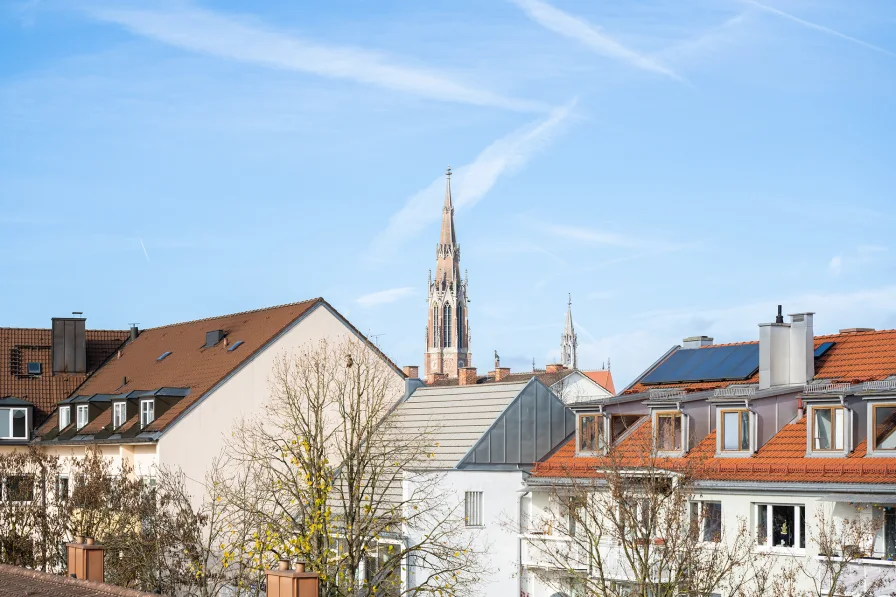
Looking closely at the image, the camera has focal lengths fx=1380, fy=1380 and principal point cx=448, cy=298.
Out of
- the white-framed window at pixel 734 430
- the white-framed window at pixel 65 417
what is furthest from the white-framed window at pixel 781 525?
the white-framed window at pixel 65 417

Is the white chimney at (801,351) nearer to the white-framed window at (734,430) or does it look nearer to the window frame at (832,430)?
the white-framed window at (734,430)

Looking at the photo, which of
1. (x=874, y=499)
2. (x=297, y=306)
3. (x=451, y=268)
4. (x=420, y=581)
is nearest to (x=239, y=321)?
(x=297, y=306)

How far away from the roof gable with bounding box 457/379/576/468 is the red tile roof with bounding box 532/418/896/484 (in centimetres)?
450

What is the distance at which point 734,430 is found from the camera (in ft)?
129

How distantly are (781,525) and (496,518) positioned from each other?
11598mm

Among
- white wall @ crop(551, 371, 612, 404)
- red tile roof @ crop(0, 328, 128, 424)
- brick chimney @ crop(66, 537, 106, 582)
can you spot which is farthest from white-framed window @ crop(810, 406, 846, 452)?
white wall @ crop(551, 371, 612, 404)

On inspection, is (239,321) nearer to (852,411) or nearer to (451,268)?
(852,411)

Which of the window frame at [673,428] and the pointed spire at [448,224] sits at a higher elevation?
the pointed spire at [448,224]

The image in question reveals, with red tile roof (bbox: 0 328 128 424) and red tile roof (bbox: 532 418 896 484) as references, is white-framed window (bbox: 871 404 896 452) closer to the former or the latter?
red tile roof (bbox: 532 418 896 484)

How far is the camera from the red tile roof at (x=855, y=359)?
3891cm

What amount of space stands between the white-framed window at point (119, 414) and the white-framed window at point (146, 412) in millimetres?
2374

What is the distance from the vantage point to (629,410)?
44.0 m

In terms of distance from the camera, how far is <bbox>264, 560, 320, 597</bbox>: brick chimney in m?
23.2

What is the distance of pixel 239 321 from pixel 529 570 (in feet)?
65.0
